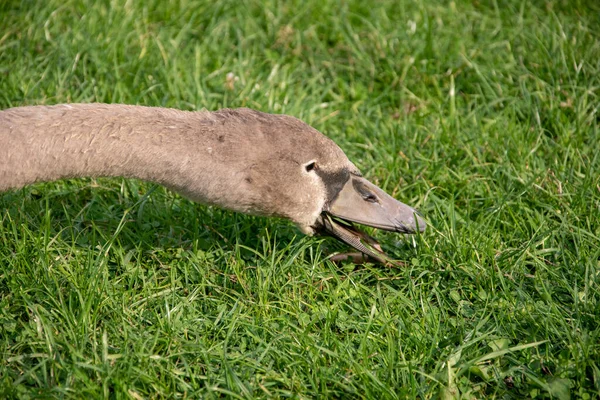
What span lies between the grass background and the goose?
1.93ft

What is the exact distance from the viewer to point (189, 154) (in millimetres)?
3602

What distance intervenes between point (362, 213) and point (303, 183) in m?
0.40

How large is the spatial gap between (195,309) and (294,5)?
3.50m

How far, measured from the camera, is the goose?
3.54 meters

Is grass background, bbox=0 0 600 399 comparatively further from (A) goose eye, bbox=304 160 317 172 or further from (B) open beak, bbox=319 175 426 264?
(A) goose eye, bbox=304 160 317 172

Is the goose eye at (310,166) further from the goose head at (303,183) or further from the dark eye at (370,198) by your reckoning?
the dark eye at (370,198)

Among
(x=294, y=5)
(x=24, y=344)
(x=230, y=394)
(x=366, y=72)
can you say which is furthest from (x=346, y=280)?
(x=294, y=5)

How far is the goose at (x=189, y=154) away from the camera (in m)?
3.54

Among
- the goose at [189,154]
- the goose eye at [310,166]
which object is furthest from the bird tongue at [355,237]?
the goose eye at [310,166]

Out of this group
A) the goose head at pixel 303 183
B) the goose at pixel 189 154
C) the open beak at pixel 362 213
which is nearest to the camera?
the goose at pixel 189 154

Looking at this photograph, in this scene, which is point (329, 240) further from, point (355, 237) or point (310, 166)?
point (310, 166)

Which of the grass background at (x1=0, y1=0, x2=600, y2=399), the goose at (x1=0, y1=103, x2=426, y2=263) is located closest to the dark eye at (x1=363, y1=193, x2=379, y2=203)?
the goose at (x1=0, y1=103, x2=426, y2=263)

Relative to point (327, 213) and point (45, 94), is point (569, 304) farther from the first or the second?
point (45, 94)

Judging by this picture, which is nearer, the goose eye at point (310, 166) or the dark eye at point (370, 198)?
the goose eye at point (310, 166)
